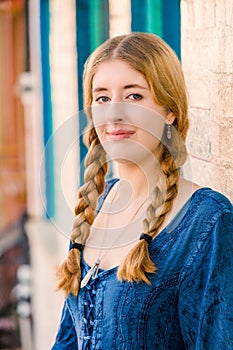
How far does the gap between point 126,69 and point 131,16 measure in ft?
5.58

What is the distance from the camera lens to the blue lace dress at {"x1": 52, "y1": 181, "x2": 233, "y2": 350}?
2078mm

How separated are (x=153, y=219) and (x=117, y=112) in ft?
0.79

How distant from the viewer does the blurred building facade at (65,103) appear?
272 centimetres

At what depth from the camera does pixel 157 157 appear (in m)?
2.30

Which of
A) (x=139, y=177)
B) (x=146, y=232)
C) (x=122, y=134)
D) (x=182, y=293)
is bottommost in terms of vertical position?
(x=182, y=293)

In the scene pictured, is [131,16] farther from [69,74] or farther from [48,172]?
[48,172]

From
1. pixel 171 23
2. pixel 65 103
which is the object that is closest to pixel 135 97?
pixel 171 23

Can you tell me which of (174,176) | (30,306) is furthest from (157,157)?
(30,306)

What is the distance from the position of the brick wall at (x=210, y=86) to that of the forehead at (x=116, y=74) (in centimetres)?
39

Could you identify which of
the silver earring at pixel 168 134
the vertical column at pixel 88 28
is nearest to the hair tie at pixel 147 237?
the silver earring at pixel 168 134

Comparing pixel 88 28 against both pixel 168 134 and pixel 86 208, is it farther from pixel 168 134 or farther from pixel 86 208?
pixel 168 134

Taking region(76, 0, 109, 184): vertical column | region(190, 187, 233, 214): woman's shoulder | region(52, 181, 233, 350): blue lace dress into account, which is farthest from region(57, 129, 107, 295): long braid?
region(76, 0, 109, 184): vertical column

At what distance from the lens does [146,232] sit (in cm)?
222

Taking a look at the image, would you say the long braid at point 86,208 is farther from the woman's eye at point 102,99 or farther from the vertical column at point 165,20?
the vertical column at point 165,20
